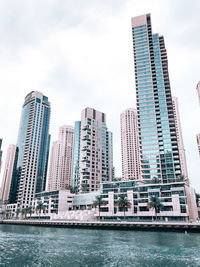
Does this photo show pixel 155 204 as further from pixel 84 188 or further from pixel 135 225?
pixel 84 188

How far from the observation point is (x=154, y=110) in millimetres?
A: 171500

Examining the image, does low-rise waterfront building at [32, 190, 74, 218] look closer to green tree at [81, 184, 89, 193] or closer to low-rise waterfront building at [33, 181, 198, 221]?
green tree at [81, 184, 89, 193]

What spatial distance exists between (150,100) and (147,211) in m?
86.3

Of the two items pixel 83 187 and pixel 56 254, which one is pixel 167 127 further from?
pixel 56 254

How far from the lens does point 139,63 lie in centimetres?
18825

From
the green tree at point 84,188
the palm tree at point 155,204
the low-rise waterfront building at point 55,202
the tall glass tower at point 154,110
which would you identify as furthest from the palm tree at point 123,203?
the green tree at point 84,188

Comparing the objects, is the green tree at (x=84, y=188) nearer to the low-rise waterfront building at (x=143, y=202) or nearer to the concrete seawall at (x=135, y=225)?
the low-rise waterfront building at (x=143, y=202)

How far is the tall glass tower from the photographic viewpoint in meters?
156

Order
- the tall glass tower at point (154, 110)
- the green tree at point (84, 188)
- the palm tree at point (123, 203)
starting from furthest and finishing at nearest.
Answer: the green tree at point (84, 188) → the tall glass tower at point (154, 110) → the palm tree at point (123, 203)

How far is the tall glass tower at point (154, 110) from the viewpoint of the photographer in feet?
512

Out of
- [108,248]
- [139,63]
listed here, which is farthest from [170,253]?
[139,63]

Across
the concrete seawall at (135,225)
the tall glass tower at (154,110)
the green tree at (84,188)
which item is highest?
the tall glass tower at (154,110)

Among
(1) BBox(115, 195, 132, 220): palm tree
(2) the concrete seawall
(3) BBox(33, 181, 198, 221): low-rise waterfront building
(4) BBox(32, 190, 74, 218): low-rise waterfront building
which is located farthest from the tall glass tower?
(4) BBox(32, 190, 74, 218): low-rise waterfront building

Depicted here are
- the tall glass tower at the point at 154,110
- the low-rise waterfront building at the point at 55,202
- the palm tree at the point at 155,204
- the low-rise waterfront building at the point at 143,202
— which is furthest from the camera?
the low-rise waterfront building at the point at 55,202
